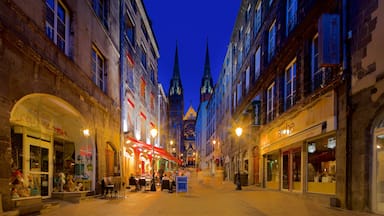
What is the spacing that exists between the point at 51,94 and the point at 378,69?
9.80 meters

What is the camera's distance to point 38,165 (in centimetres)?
1287

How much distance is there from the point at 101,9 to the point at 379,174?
14.9 m

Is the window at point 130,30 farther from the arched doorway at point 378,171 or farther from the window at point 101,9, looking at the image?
the arched doorway at point 378,171

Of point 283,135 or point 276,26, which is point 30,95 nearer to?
point 283,135

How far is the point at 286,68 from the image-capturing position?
18000mm

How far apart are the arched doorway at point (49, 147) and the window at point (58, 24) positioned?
234 cm

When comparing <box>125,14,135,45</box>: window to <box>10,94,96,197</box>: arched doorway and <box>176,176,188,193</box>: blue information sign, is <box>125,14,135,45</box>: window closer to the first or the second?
<box>176,176,188,193</box>: blue information sign

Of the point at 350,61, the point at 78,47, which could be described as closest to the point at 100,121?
the point at 78,47

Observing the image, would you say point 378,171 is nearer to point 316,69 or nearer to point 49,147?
point 316,69

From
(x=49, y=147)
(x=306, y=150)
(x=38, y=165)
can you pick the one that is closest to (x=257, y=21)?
(x=306, y=150)

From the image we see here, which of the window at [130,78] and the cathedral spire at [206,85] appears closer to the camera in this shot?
the window at [130,78]

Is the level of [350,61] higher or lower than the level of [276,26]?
lower

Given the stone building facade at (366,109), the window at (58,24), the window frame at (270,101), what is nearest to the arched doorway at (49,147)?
the window at (58,24)

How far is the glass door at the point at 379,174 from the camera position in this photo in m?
9.51
